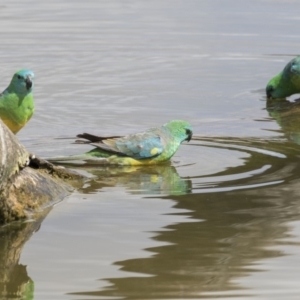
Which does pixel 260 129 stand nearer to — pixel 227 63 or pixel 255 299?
pixel 227 63

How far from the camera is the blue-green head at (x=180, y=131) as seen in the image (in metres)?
8.49

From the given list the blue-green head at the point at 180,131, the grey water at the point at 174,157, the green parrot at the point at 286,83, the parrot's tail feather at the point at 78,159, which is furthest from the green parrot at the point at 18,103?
the green parrot at the point at 286,83

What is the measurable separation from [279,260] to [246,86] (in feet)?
21.5

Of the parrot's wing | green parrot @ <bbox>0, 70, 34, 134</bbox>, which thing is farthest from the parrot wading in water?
green parrot @ <bbox>0, 70, 34, 134</bbox>

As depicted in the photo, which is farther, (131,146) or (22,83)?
(22,83)

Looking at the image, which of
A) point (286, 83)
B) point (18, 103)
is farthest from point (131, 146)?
point (286, 83)

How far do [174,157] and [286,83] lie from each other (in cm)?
347

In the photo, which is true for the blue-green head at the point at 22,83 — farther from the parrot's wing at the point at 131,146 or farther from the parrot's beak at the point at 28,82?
the parrot's wing at the point at 131,146

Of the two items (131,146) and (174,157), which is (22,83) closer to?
(131,146)

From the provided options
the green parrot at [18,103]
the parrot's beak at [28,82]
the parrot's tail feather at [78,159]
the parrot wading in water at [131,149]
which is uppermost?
the parrot's beak at [28,82]

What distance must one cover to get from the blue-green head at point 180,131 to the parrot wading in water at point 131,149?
0.04 meters

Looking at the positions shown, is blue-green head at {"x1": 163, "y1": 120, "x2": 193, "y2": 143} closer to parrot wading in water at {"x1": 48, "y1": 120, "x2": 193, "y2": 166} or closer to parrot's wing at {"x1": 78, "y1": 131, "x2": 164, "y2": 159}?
parrot wading in water at {"x1": 48, "y1": 120, "x2": 193, "y2": 166}

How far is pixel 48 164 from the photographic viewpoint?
746 cm

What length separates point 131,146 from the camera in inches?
327
